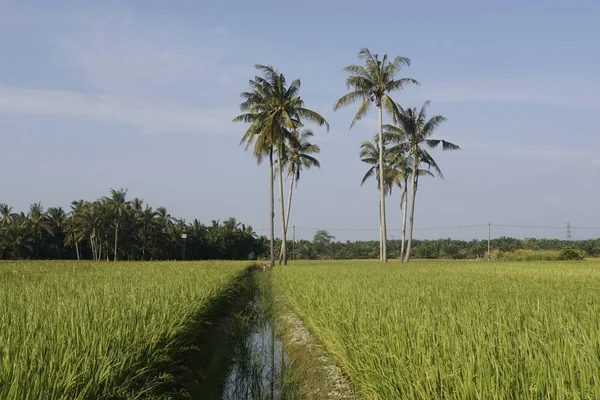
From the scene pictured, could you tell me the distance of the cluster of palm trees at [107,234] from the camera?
5381 centimetres

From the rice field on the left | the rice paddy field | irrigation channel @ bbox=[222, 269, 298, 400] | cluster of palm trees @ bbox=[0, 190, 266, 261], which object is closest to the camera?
the rice paddy field

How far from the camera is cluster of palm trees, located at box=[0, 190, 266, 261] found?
2119 inches

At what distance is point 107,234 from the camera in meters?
56.8

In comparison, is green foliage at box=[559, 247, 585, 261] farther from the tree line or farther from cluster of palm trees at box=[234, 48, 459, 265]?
the tree line

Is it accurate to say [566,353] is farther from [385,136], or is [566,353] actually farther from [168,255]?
[168,255]

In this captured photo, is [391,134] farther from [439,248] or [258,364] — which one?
[439,248]

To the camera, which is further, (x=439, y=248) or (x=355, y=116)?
(x=439, y=248)

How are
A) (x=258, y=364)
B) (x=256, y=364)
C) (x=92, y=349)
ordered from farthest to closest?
(x=258, y=364)
(x=256, y=364)
(x=92, y=349)

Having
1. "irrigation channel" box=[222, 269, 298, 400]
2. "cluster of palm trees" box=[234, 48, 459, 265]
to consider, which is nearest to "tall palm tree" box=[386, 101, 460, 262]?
"cluster of palm trees" box=[234, 48, 459, 265]

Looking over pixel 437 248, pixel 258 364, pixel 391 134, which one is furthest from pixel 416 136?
pixel 437 248

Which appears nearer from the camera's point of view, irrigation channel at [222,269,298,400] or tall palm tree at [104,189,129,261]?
irrigation channel at [222,269,298,400]

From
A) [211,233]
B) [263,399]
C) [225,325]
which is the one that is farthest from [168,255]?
[263,399]

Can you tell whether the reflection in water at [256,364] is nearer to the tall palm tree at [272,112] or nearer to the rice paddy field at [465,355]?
the rice paddy field at [465,355]

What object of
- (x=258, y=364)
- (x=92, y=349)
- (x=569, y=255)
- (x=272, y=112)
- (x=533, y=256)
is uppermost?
(x=272, y=112)
